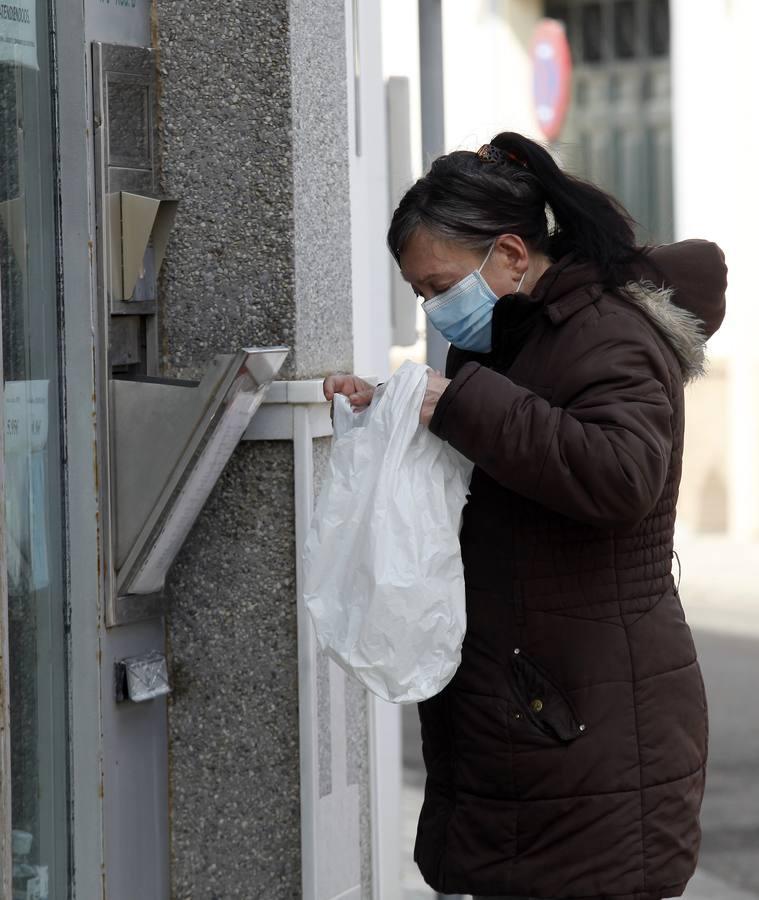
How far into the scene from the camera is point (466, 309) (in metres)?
2.28

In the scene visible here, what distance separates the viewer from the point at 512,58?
12117mm

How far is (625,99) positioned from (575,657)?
34.7 feet

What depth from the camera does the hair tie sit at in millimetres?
2295

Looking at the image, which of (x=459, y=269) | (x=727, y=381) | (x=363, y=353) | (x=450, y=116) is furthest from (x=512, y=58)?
(x=459, y=269)

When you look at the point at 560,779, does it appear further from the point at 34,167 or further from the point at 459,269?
the point at 34,167

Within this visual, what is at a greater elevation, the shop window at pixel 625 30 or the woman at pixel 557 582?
the shop window at pixel 625 30

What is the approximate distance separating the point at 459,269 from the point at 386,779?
1340 mm

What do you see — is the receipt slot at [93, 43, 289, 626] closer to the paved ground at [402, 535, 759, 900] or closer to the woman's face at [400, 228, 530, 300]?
the woman's face at [400, 228, 530, 300]

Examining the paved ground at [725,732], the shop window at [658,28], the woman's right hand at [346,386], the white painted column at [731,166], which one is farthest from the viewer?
the shop window at [658,28]

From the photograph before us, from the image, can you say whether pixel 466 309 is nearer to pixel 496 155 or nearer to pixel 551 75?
pixel 496 155

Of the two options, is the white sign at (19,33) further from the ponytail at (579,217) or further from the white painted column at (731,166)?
the white painted column at (731,166)

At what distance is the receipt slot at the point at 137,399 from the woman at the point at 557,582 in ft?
1.53

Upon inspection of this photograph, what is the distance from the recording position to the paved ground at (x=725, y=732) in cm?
455

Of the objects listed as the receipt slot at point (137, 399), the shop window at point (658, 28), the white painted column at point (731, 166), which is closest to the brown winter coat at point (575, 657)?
the receipt slot at point (137, 399)
